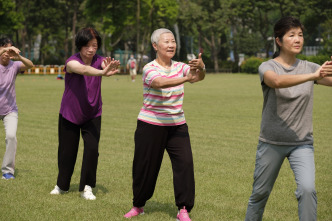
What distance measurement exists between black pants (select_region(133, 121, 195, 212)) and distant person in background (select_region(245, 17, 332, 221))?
1.31m

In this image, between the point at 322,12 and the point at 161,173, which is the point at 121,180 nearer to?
the point at 161,173

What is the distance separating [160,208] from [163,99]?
1591 mm

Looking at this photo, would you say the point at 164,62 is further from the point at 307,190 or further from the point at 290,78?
the point at 307,190

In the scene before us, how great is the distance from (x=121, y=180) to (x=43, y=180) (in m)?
1.14

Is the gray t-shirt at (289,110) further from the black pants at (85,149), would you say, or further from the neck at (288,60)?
the black pants at (85,149)

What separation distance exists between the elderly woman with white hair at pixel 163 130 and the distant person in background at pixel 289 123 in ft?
3.60

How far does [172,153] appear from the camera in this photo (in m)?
6.62

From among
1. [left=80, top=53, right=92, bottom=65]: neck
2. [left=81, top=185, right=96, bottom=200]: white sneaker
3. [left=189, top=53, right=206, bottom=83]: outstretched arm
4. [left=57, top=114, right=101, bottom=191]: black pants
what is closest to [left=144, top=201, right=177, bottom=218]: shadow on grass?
[left=81, top=185, right=96, bottom=200]: white sneaker

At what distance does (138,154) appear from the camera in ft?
21.8

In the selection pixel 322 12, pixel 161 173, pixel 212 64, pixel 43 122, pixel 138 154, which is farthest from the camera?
pixel 212 64

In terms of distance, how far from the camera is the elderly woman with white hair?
6332 millimetres

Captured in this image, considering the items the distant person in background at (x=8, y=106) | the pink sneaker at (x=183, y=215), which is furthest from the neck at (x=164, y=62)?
the distant person in background at (x=8, y=106)

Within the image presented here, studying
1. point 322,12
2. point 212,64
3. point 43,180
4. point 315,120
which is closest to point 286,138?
point 43,180

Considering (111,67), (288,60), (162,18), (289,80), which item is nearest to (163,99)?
(111,67)
